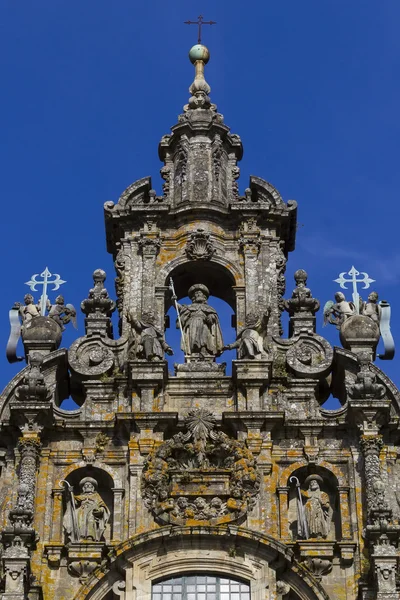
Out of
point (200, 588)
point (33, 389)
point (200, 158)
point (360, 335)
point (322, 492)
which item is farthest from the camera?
point (200, 158)

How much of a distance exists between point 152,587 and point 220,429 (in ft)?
11.8

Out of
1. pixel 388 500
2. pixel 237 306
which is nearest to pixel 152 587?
pixel 388 500

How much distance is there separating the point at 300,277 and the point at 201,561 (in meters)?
7.34

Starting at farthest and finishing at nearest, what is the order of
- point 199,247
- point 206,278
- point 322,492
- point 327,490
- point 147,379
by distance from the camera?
point 206,278 < point 199,247 < point 147,379 < point 327,490 < point 322,492

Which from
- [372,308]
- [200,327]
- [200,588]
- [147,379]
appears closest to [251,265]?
[200,327]

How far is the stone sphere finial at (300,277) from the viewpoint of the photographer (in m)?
37.9

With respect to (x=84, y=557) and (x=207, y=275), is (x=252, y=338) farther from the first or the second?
(x=84, y=557)

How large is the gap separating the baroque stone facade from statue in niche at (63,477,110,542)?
0.04 m

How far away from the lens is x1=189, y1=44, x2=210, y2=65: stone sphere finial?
1689 inches

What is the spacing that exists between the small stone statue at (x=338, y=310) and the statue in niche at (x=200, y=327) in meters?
2.22

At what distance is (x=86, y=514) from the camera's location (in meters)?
34.0

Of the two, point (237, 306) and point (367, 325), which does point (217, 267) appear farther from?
point (367, 325)

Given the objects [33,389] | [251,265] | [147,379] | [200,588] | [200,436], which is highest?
[251,265]

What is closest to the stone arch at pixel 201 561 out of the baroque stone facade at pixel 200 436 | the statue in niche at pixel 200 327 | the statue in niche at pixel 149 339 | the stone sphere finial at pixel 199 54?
the baroque stone facade at pixel 200 436
